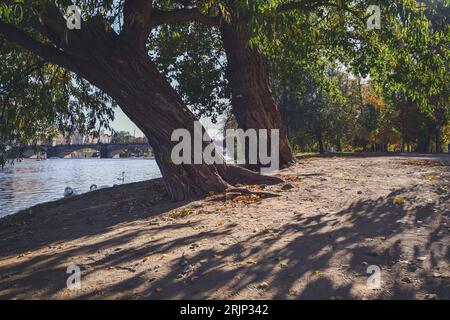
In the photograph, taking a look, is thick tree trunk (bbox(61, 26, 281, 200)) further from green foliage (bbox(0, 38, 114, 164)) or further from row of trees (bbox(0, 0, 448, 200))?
green foliage (bbox(0, 38, 114, 164))

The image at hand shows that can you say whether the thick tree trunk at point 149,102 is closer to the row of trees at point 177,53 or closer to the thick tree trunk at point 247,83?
the row of trees at point 177,53

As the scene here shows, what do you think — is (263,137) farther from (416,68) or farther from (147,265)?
(147,265)

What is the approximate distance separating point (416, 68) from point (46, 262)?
12.3m

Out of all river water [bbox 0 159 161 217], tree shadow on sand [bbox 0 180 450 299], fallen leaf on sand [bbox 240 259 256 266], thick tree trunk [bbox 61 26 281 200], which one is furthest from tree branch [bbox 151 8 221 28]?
river water [bbox 0 159 161 217]

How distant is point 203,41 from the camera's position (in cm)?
2058

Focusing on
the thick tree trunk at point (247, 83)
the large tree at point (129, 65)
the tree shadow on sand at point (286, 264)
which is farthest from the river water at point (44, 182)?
the tree shadow on sand at point (286, 264)

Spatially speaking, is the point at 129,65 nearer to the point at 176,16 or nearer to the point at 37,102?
the point at 176,16

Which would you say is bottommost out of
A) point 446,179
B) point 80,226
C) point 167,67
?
point 80,226

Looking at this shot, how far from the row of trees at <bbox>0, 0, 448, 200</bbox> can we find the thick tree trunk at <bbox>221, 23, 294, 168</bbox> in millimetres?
38

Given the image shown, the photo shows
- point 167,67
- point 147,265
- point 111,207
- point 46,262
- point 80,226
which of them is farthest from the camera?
point 167,67

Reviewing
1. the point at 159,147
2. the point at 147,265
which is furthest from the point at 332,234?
the point at 159,147

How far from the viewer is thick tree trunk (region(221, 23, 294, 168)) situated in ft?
46.0

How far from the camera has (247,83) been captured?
46.0ft

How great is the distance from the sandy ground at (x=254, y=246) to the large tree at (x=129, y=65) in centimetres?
84
